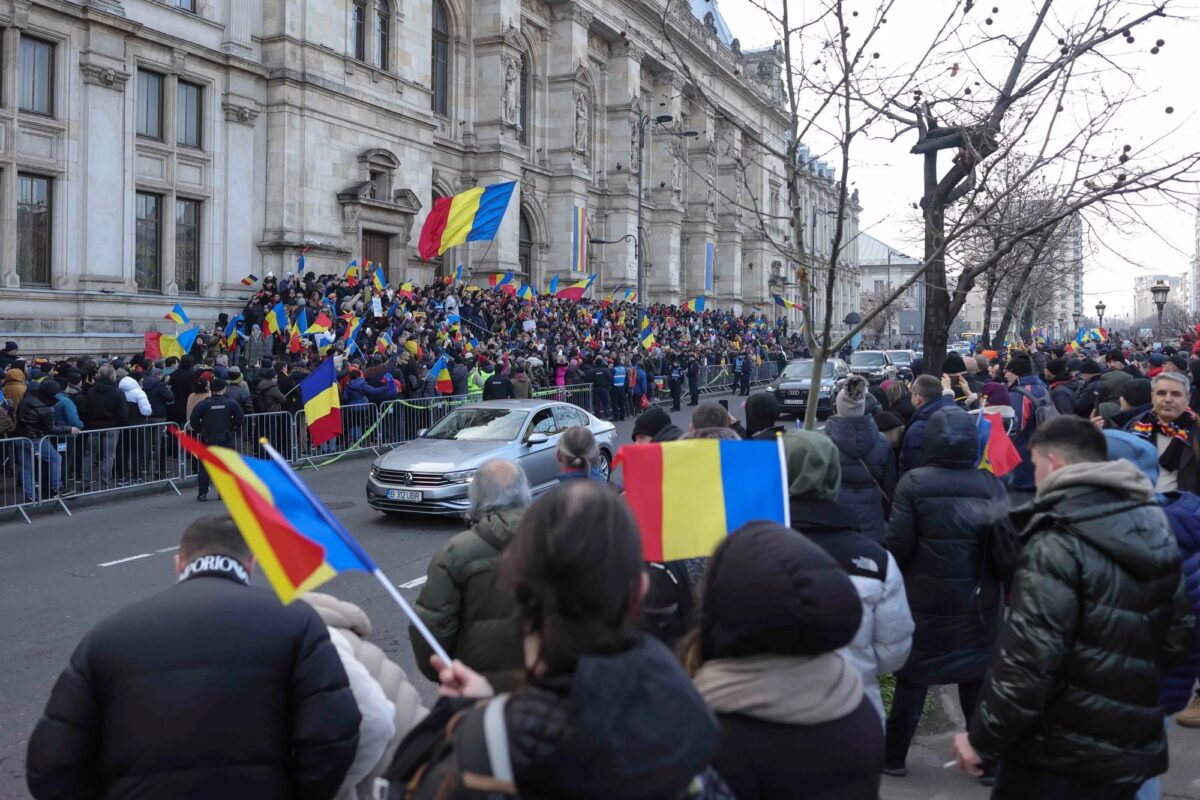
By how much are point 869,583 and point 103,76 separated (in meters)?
23.1

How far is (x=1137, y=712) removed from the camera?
3.05 m

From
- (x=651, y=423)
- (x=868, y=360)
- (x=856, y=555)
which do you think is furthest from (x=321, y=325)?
(x=868, y=360)

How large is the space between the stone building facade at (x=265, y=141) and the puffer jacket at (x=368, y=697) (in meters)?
A: 4.76

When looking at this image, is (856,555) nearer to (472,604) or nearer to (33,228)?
(472,604)

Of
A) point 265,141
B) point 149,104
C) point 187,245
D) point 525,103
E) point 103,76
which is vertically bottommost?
point 187,245

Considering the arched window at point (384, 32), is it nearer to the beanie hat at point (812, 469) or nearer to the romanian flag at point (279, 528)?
the beanie hat at point (812, 469)

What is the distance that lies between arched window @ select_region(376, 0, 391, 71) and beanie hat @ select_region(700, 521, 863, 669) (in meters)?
30.5

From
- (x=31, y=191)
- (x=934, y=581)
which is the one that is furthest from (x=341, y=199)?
(x=934, y=581)

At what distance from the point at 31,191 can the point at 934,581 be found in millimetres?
21995

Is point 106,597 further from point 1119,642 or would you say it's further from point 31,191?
point 31,191

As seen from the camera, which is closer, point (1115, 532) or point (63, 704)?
point (63, 704)

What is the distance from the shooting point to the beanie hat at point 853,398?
6605mm

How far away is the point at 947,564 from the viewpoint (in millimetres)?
4766

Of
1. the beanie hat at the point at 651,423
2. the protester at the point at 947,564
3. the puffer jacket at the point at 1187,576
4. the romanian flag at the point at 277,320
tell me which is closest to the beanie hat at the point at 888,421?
the beanie hat at the point at 651,423
